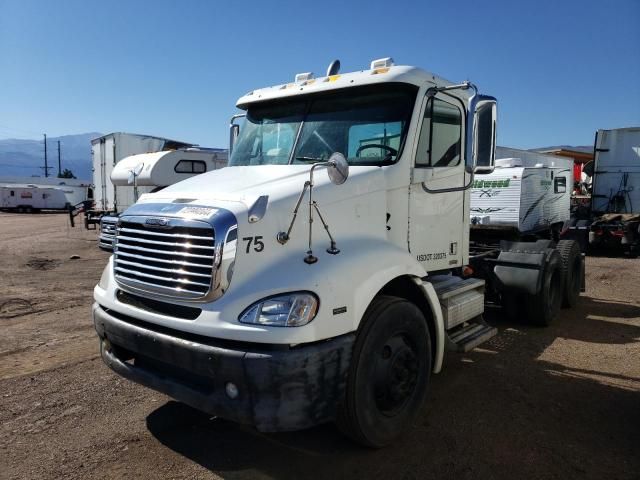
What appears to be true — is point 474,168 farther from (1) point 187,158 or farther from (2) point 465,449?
(1) point 187,158

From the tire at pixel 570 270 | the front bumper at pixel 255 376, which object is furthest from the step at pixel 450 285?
the tire at pixel 570 270

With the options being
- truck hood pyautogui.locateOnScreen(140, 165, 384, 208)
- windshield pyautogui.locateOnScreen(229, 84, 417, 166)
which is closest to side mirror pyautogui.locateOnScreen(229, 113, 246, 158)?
windshield pyautogui.locateOnScreen(229, 84, 417, 166)

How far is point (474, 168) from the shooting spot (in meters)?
4.75

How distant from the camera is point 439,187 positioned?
457cm

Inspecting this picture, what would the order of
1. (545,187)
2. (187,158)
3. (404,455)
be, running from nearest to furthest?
(404,455) → (545,187) → (187,158)

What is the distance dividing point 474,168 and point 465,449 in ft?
8.31

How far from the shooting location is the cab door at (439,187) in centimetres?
429

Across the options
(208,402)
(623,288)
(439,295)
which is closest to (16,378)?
(208,402)

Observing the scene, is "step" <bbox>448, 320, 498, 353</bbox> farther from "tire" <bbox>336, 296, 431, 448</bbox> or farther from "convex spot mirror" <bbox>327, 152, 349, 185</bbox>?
"convex spot mirror" <bbox>327, 152, 349, 185</bbox>

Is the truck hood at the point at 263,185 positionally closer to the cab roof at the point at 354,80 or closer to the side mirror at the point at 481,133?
the cab roof at the point at 354,80

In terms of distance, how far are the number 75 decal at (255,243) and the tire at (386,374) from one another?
2.83 ft

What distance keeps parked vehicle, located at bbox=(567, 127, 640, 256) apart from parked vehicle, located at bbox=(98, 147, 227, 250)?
1242 cm

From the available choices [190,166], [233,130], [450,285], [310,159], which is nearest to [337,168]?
[310,159]

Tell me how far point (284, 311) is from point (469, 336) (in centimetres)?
246
